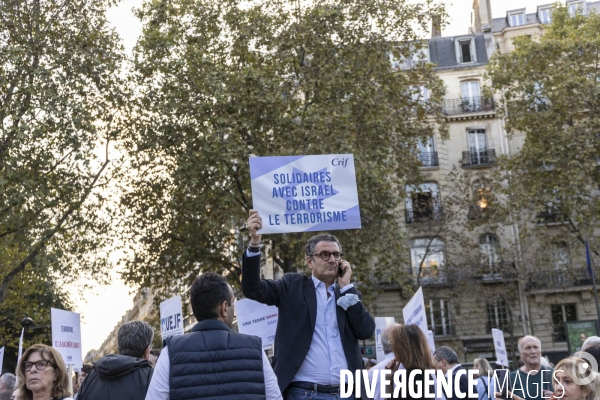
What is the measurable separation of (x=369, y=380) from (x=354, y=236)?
20.0m

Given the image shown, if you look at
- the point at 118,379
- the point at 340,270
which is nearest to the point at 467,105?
the point at 340,270

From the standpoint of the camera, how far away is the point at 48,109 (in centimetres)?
2033

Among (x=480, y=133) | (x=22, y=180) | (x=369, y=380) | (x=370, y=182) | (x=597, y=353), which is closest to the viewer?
(x=369, y=380)

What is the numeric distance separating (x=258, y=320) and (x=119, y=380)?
646 cm

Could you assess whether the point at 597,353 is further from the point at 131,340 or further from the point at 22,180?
the point at 22,180

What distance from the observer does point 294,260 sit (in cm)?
2588

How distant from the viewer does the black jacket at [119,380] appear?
17.3 feet

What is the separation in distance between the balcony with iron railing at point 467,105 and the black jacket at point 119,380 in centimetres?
3981

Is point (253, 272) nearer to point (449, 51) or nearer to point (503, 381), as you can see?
point (503, 381)

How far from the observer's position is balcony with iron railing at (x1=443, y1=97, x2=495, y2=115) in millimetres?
43812

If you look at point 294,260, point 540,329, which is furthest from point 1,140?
point 540,329

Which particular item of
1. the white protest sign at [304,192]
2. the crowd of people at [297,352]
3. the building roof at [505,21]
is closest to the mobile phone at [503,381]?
the white protest sign at [304,192]

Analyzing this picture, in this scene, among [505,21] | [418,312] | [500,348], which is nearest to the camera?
[418,312]

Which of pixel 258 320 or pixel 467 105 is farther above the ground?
pixel 467 105
